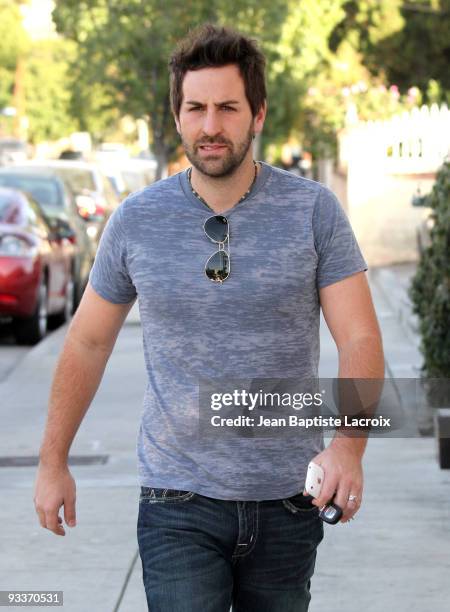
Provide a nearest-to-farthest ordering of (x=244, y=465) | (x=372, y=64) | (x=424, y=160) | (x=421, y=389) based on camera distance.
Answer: (x=244, y=465) → (x=421, y=389) → (x=424, y=160) → (x=372, y=64)

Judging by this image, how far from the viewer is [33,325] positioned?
14812 millimetres

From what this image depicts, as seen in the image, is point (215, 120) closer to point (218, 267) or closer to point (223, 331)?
point (218, 267)

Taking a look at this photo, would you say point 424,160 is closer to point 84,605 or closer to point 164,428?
point 84,605

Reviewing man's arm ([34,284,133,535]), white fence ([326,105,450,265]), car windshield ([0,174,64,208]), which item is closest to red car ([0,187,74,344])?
car windshield ([0,174,64,208])

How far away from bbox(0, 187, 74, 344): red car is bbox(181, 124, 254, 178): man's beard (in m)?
10.7

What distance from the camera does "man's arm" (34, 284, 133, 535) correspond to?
3738 mm

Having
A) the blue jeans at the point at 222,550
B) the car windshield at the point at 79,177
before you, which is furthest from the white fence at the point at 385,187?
the blue jeans at the point at 222,550

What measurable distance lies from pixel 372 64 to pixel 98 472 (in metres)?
38.4

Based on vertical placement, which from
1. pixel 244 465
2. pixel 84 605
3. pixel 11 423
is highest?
pixel 244 465

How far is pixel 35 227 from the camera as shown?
15.2 m

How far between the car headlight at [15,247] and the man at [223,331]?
10.8 meters

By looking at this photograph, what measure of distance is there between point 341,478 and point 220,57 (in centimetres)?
99

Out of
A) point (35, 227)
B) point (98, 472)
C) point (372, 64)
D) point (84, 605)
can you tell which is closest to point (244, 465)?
point (84, 605)

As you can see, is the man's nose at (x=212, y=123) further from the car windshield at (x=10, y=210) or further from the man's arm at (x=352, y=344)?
the car windshield at (x=10, y=210)
